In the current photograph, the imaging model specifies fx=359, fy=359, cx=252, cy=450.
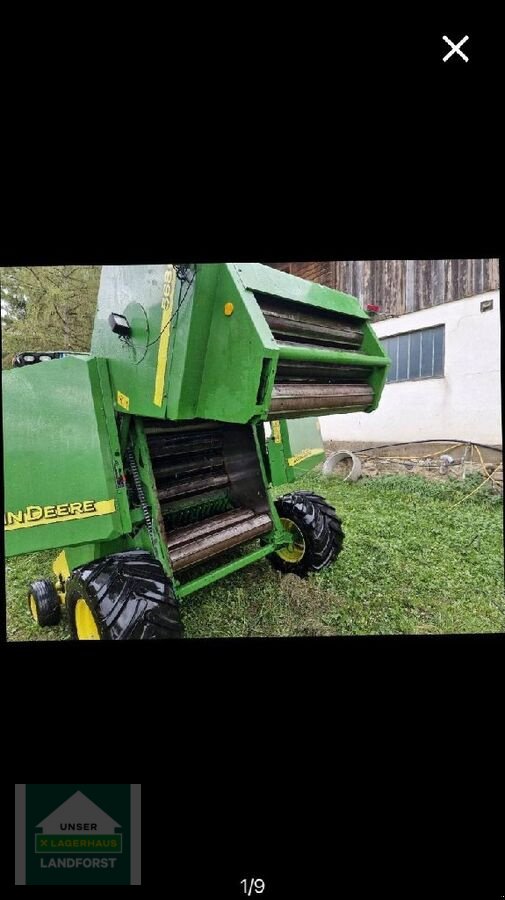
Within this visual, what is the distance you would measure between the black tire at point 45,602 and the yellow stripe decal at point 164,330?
4.30 ft

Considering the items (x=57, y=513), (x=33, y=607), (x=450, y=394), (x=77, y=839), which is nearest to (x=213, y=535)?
(x=57, y=513)

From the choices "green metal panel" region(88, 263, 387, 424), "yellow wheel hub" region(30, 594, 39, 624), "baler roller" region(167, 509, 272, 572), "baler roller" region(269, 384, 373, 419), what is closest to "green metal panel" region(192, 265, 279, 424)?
"green metal panel" region(88, 263, 387, 424)

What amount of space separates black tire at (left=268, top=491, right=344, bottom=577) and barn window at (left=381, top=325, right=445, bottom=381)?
1.16 meters

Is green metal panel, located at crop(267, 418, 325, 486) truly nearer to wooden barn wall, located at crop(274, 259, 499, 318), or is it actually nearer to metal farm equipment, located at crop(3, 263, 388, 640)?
metal farm equipment, located at crop(3, 263, 388, 640)

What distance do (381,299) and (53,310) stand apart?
224 cm

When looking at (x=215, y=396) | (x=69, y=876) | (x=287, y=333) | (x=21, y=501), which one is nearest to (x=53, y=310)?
(x=21, y=501)

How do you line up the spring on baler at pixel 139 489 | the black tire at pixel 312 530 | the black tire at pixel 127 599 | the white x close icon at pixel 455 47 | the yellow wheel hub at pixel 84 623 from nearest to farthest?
the black tire at pixel 127 599 → the white x close icon at pixel 455 47 → the yellow wheel hub at pixel 84 623 → the spring on baler at pixel 139 489 → the black tire at pixel 312 530

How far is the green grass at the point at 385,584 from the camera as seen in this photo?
2.09 m

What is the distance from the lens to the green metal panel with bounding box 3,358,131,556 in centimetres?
172

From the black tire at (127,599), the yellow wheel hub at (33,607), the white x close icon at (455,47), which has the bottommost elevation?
the yellow wheel hub at (33,607)

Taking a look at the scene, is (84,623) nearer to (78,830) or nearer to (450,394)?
(78,830)

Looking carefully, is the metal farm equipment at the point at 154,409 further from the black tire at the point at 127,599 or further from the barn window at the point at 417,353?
the barn window at the point at 417,353

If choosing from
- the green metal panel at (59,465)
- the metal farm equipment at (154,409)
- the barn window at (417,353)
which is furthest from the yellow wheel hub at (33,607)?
the barn window at (417,353)

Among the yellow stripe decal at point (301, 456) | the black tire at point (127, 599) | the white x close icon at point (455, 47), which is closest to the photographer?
the black tire at point (127, 599)
